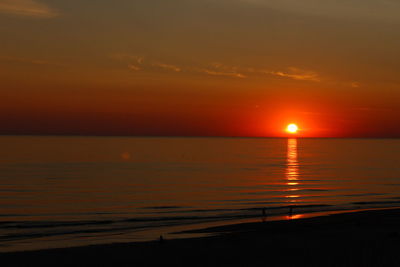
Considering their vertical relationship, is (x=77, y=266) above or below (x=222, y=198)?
below

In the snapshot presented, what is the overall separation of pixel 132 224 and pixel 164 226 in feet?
9.29

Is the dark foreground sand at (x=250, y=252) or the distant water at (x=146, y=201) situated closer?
the dark foreground sand at (x=250, y=252)

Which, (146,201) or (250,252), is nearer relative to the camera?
(250,252)

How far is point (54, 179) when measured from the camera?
69.9 meters

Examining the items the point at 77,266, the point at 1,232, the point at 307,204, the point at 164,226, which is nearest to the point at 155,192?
the point at 307,204

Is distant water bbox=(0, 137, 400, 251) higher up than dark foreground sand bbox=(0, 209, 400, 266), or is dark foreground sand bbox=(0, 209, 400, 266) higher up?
distant water bbox=(0, 137, 400, 251)

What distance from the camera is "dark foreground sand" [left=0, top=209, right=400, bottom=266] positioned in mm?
18719

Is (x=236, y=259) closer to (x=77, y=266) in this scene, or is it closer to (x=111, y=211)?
(x=77, y=266)

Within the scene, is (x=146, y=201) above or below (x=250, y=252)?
above

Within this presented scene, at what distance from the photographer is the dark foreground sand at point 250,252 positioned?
18719 millimetres

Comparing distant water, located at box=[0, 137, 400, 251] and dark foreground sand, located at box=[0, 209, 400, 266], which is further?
distant water, located at box=[0, 137, 400, 251]

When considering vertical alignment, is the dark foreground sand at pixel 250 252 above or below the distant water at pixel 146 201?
below

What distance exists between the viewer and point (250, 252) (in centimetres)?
2114

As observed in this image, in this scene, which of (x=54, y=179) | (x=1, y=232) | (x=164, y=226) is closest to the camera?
(x=1, y=232)
